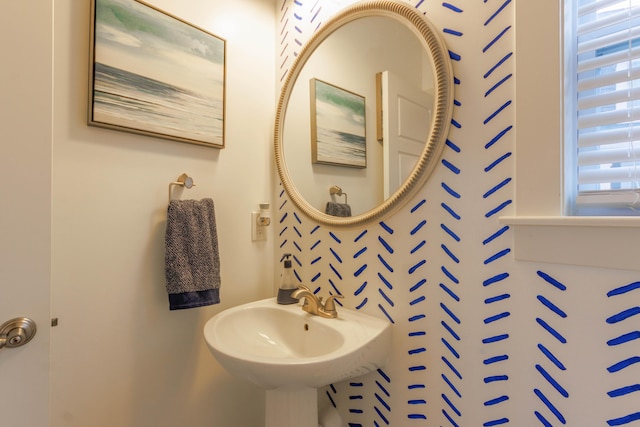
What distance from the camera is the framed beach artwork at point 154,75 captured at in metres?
0.96

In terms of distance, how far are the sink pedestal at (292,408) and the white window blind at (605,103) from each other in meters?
0.93

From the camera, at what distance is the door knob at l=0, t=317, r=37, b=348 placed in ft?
2.13

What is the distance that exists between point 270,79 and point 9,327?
127 cm

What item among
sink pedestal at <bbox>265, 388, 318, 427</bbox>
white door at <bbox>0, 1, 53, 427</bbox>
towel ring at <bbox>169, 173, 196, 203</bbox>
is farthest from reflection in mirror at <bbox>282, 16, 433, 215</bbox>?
white door at <bbox>0, 1, 53, 427</bbox>

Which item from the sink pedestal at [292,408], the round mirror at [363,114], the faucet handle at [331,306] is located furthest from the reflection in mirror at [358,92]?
the sink pedestal at [292,408]

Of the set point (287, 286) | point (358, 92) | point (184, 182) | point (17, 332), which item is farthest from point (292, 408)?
point (358, 92)

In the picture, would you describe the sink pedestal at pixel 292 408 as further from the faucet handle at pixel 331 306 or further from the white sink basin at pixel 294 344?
the faucet handle at pixel 331 306

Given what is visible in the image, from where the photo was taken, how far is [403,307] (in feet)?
3.30

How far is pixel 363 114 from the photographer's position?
3.72 ft

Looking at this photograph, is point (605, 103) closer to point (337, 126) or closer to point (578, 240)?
point (578, 240)

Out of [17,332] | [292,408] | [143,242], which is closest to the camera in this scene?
[17,332]

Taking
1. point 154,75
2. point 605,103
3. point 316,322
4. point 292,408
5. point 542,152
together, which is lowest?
point 292,408

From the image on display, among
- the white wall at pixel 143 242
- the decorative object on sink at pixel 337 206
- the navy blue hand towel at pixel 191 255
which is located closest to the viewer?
the white wall at pixel 143 242

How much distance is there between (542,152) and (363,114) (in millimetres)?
588
